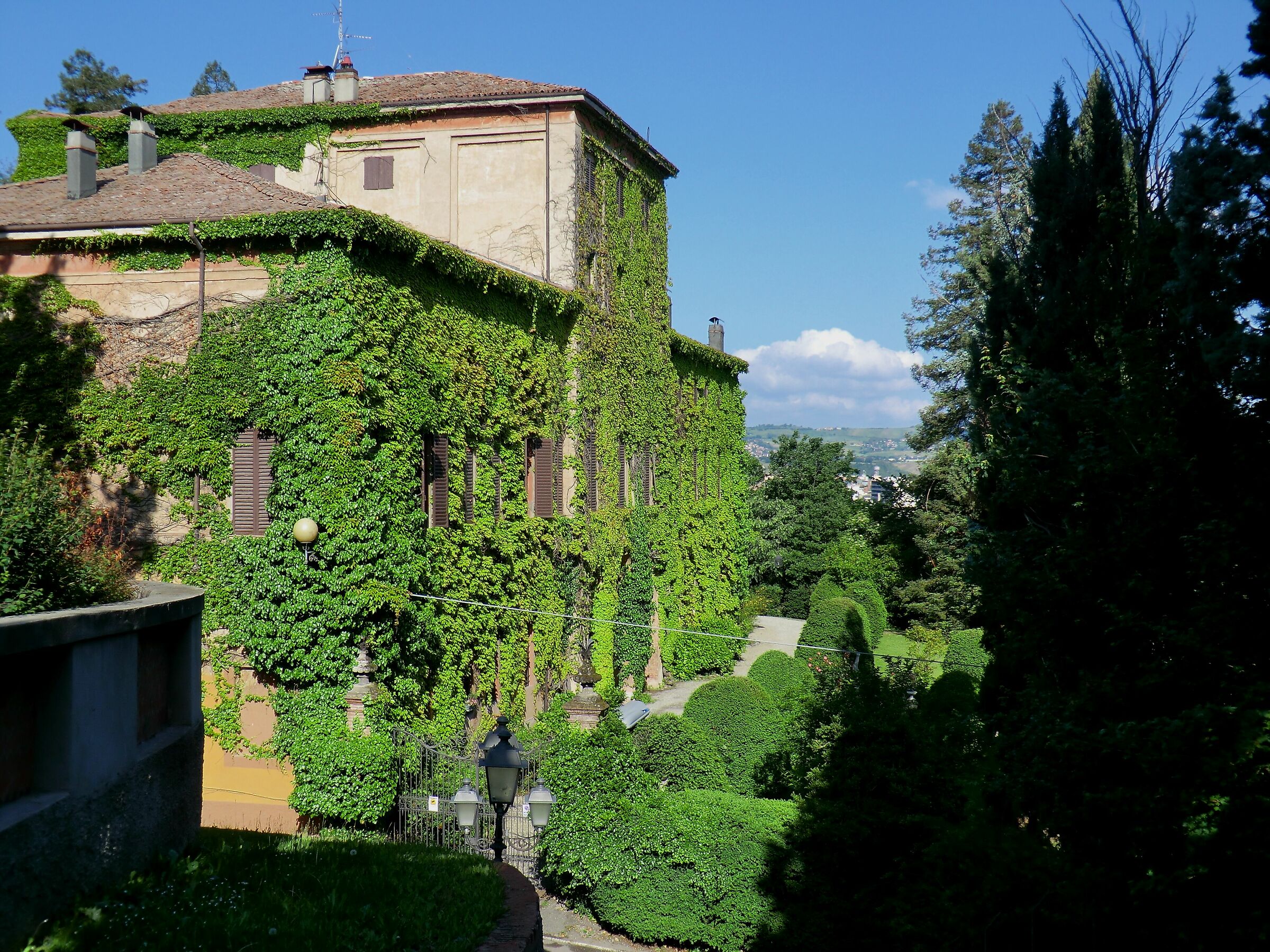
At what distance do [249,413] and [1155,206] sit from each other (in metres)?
12.0

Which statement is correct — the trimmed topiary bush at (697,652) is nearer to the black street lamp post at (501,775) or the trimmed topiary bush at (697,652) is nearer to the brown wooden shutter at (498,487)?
the brown wooden shutter at (498,487)

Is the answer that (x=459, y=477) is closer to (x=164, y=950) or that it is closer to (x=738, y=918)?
(x=738, y=918)

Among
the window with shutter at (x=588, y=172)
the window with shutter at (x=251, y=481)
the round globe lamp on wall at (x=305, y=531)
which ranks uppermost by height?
the window with shutter at (x=588, y=172)

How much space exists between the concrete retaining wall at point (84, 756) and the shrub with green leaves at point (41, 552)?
1.04ft

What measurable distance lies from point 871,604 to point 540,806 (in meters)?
30.2

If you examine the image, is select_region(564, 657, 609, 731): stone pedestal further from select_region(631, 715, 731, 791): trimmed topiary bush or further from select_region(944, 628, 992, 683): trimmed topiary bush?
select_region(944, 628, 992, 683): trimmed topiary bush

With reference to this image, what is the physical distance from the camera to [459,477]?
18406 millimetres

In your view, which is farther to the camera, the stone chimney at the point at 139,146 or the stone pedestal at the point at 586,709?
the stone pedestal at the point at 586,709

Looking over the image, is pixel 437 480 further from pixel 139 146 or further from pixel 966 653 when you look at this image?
pixel 966 653

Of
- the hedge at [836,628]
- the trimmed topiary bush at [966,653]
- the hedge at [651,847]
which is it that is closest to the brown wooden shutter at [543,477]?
the hedge at [651,847]

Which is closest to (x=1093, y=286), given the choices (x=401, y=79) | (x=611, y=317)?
(x=611, y=317)

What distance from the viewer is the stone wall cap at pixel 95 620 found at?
489 cm

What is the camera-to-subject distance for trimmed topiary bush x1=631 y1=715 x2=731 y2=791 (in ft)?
56.2

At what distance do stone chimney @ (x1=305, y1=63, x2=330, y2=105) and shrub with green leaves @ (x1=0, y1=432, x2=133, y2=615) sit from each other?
19705mm
